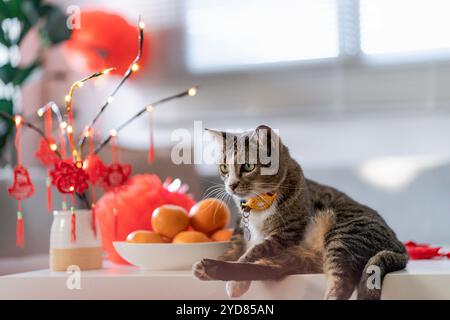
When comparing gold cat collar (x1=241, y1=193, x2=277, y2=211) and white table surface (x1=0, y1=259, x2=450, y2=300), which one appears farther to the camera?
gold cat collar (x1=241, y1=193, x2=277, y2=211)

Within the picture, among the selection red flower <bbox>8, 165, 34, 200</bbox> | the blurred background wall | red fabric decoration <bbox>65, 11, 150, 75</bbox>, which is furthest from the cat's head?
red fabric decoration <bbox>65, 11, 150, 75</bbox>

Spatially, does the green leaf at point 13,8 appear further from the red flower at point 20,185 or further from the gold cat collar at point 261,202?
the gold cat collar at point 261,202

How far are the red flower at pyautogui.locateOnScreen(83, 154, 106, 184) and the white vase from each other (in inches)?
2.4

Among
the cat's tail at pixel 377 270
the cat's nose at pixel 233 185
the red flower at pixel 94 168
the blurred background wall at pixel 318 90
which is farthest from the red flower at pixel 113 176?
the blurred background wall at pixel 318 90

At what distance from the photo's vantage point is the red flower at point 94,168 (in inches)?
39.8

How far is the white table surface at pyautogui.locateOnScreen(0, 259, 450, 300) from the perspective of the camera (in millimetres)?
751

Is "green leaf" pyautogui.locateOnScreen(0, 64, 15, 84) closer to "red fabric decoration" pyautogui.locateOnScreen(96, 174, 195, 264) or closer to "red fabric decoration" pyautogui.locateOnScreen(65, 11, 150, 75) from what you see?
"red fabric decoration" pyautogui.locateOnScreen(65, 11, 150, 75)

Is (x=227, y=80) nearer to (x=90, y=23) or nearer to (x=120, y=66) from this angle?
(x=120, y=66)

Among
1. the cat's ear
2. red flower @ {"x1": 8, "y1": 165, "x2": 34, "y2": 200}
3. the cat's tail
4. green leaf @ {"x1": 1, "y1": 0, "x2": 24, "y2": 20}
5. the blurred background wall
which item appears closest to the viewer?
the cat's tail

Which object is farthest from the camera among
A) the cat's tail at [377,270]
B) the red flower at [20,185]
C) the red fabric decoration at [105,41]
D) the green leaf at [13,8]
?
the red fabric decoration at [105,41]

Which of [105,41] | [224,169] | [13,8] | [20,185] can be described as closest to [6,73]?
[13,8]

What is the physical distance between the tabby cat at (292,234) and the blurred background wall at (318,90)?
1.10 meters

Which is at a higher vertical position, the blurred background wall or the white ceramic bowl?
the blurred background wall
